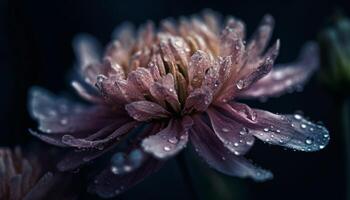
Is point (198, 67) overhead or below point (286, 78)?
overhead

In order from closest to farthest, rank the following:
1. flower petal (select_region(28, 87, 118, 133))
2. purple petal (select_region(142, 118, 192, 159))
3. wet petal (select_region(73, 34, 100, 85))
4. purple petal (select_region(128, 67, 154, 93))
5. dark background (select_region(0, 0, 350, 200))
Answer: purple petal (select_region(142, 118, 192, 159)), purple petal (select_region(128, 67, 154, 93)), flower petal (select_region(28, 87, 118, 133)), wet petal (select_region(73, 34, 100, 85)), dark background (select_region(0, 0, 350, 200))

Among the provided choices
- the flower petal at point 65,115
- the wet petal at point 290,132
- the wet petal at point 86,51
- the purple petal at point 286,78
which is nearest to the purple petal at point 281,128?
the wet petal at point 290,132

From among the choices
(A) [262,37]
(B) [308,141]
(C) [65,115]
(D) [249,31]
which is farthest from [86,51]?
(D) [249,31]

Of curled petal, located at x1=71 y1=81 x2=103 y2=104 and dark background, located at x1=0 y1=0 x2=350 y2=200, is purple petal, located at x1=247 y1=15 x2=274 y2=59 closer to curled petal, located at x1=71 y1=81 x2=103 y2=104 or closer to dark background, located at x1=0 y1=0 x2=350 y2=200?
curled petal, located at x1=71 y1=81 x2=103 y2=104

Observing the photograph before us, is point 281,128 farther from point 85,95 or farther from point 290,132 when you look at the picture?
point 85,95

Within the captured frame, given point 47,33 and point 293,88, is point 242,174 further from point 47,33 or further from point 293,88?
point 47,33

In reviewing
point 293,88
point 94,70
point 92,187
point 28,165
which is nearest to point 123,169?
point 92,187

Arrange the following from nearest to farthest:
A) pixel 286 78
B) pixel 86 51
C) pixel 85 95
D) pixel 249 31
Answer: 1. pixel 85 95
2. pixel 286 78
3. pixel 86 51
4. pixel 249 31

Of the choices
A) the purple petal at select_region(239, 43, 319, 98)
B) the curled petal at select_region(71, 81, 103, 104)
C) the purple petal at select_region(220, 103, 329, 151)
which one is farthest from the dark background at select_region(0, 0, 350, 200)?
the purple petal at select_region(220, 103, 329, 151)
